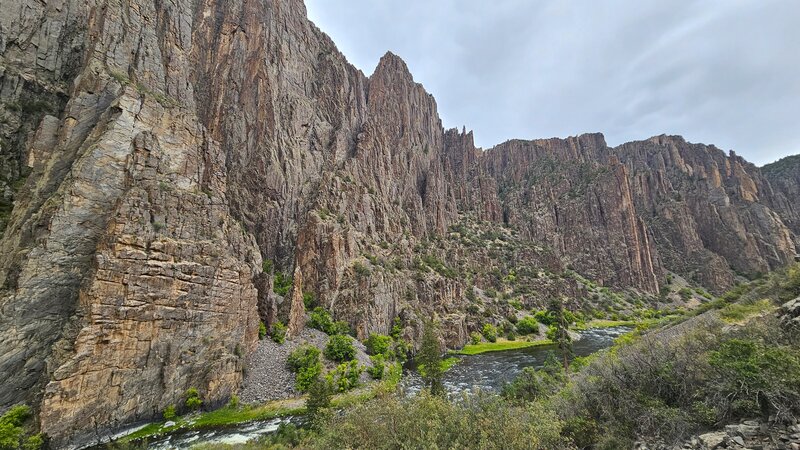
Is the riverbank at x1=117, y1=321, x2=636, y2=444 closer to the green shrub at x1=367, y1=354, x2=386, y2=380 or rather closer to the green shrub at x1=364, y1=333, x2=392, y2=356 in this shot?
the green shrub at x1=367, y1=354, x2=386, y2=380

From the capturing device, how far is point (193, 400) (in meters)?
33.4

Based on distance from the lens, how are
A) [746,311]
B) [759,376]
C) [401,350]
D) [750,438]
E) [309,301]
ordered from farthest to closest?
[309,301] < [401,350] < [746,311] < [759,376] < [750,438]

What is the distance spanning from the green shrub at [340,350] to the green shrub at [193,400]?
18.2 metres

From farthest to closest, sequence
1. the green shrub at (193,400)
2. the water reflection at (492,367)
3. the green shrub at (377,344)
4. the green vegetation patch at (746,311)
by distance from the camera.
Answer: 1. the green shrub at (377,344)
2. the water reflection at (492,367)
3. the green shrub at (193,400)
4. the green vegetation patch at (746,311)

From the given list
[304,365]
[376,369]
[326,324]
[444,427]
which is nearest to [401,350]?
[376,369]

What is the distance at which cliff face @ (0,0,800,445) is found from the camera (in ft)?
102

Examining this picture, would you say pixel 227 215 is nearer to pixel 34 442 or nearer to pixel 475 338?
pixel 34 442

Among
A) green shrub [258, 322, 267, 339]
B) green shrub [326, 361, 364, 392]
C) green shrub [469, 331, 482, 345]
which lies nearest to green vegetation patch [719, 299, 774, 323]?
green shrub [326, 361, 364, 392]

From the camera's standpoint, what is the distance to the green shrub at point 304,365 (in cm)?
4156

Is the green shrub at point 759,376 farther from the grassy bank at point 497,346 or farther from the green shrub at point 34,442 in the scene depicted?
the grassy bank at point 497,346

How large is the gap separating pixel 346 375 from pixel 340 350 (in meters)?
4.70

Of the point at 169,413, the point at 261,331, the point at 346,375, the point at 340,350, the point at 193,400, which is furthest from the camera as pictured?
the point at 340,350

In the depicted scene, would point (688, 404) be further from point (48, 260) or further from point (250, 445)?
point (48, 260)

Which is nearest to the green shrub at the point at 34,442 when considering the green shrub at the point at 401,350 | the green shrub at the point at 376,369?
the green shrub at the point at 376,369
